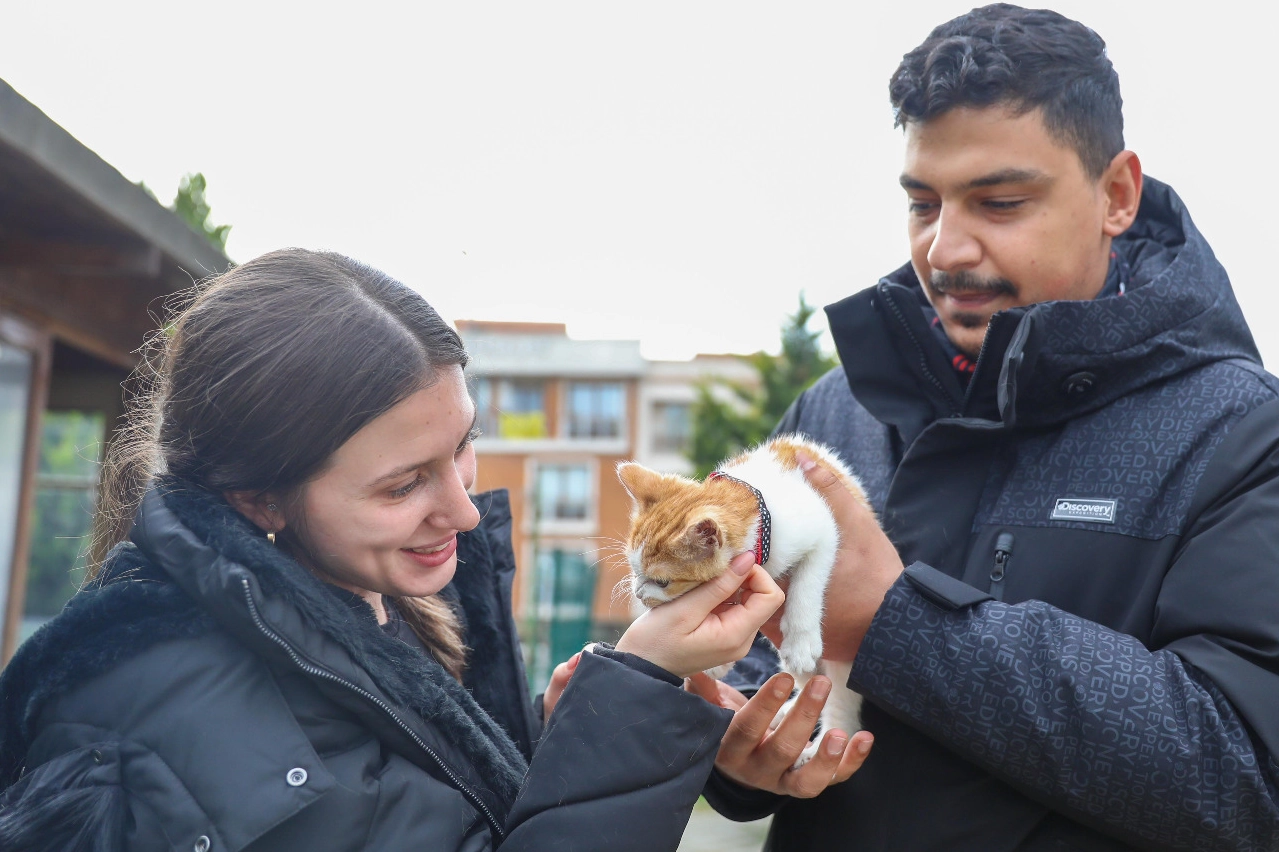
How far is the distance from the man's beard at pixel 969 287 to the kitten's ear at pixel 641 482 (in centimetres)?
85

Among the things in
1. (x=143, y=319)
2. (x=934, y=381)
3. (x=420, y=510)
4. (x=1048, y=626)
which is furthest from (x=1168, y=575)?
(x=143, y=319)

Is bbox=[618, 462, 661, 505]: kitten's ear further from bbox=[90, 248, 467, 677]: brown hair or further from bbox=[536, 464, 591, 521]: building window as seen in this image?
bbox=[536, 464, 591, 521]: building window

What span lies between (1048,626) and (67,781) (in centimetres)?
155

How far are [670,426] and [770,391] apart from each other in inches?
618

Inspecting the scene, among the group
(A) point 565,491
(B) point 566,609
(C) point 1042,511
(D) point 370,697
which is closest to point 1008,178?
(C) point 1042,511

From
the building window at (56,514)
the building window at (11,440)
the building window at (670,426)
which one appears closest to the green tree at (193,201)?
the building window at (56,514)

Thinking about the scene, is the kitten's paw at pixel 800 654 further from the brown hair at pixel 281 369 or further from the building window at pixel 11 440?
the building window at pixel 11 440

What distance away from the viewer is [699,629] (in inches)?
67.4

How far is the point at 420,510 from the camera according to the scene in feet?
5.91

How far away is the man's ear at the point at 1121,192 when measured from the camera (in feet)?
7.23

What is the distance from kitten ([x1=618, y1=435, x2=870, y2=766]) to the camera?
203cm

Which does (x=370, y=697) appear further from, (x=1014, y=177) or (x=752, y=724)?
(x=1014, y=177)

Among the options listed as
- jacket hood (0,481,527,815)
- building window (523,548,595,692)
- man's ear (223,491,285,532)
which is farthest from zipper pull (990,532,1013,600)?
building window (523,548,595,692)

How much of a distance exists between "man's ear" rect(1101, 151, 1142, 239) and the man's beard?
0.28 metres
